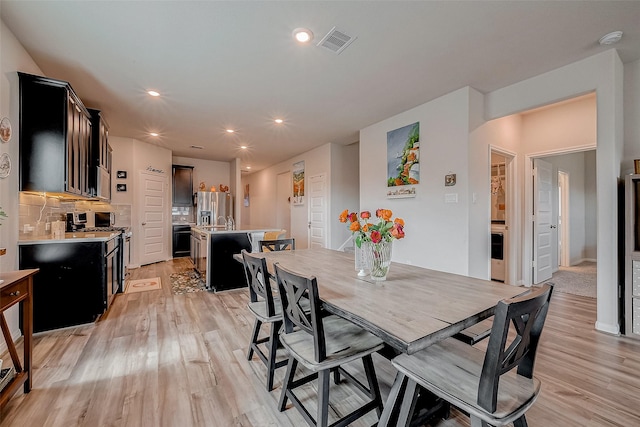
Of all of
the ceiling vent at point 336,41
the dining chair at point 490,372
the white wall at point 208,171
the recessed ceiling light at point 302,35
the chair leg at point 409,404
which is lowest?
the chair leg at point 409,404

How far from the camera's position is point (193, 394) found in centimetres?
176

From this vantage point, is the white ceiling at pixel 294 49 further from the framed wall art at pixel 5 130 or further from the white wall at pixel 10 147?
the framed wall art at pixel 5 130

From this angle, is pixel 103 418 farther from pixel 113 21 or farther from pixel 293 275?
pixel 113 21

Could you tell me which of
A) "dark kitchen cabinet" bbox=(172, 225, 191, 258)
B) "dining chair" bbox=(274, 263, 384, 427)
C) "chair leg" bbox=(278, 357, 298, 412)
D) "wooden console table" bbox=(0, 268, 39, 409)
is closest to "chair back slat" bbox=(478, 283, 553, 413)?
"dining chair" bbox=(274, 263, 384, 427)

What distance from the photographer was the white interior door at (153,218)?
19.6ft

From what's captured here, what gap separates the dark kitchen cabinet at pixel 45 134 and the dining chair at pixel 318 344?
8.86ft

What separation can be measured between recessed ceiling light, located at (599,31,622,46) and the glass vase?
2.80 metres

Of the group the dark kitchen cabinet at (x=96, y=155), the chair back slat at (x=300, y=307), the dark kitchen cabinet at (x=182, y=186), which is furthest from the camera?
the dark kitchen cabinet at (x=182, y=186)

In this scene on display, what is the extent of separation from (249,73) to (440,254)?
326cm

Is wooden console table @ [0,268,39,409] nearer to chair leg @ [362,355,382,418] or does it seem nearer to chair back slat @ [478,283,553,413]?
chair leg @ [362,355,382,418]

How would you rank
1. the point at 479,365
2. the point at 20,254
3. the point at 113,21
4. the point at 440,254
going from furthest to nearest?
the point at 440,254 < the point at 20,254 < the point at 113,21 < the point at 479,365

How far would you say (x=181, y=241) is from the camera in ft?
23.1

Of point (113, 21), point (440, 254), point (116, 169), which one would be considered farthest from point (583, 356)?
point (116, 169)

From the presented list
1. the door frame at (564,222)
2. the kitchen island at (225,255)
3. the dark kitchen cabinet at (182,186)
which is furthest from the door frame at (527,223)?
the dark kitchen cabinet at (182,186)
